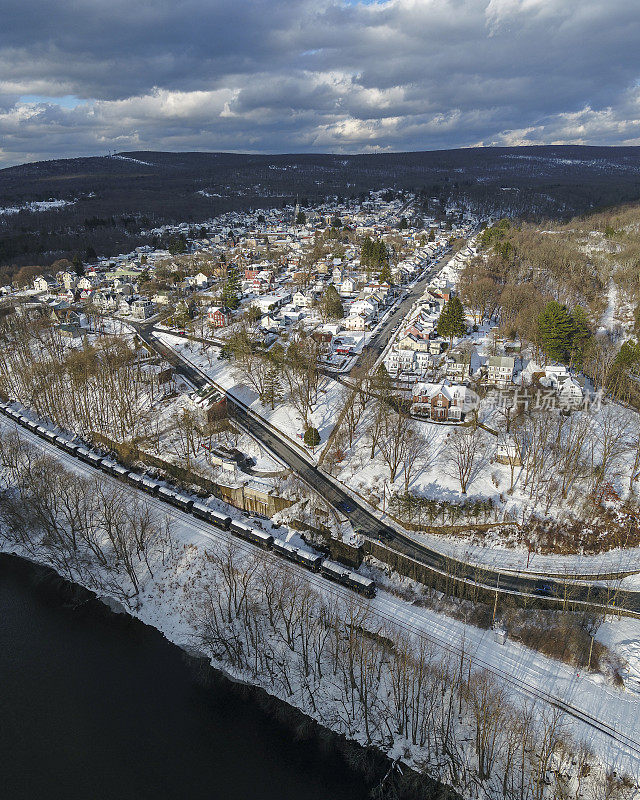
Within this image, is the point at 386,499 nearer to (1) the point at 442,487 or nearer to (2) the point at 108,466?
(1) the point at 442,487

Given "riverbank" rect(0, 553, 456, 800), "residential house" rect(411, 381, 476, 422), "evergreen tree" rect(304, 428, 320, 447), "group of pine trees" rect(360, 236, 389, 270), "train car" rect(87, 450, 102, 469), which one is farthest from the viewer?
"group of pine trees" rect(360, 236, 389, 270)

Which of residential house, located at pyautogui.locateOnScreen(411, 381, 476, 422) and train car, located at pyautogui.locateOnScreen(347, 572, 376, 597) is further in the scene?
residential house, located at pyautogui.locateOnScreen(411, 381, 476, 422)

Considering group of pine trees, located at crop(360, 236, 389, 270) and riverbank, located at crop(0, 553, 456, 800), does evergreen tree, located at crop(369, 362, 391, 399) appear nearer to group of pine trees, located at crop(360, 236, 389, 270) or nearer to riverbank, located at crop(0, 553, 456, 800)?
riverbank, located at crop(0, 553, 456, 800)

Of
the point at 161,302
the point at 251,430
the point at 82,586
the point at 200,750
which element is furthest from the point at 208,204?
the point at 200,750

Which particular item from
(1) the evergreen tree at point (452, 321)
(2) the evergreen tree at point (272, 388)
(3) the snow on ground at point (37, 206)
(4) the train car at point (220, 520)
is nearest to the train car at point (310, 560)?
(4) the train car at point (220, 520)

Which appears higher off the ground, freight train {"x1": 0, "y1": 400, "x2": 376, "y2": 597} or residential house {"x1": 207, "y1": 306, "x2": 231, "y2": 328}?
residential house {"x1": 207, "y1": 306, "x2": 231, "y2": 328}

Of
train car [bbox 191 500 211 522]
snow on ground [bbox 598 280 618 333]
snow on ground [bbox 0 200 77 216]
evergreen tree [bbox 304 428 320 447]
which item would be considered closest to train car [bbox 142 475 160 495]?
train car [bbox 191 500 211 522]

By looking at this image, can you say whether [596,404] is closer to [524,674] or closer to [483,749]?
[524,674]
